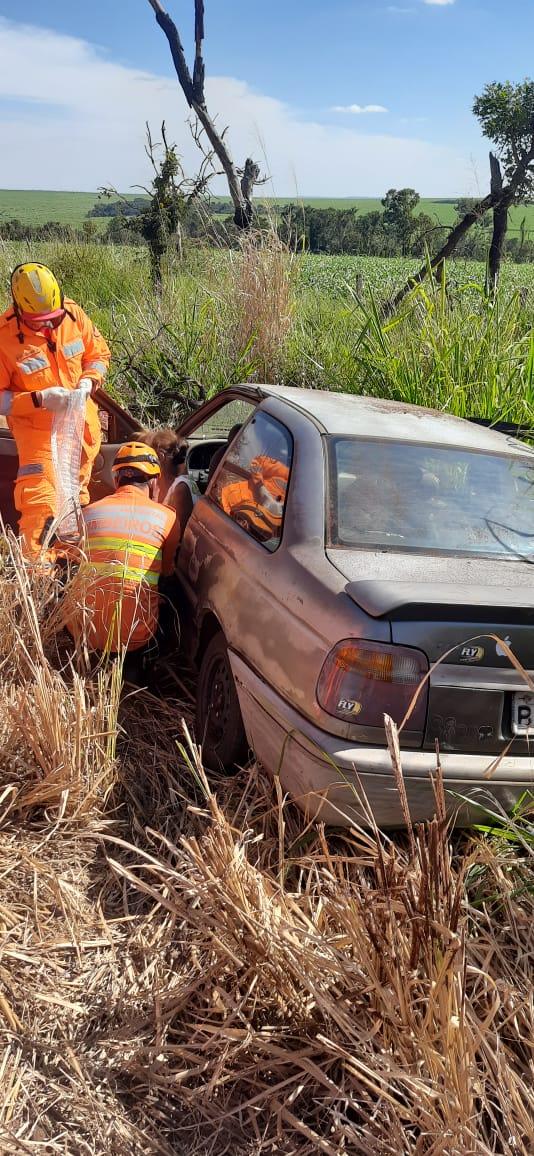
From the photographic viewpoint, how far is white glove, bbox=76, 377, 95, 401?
5.74 m

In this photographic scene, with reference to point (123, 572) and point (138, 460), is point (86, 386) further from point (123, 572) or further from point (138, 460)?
point (123, 572)

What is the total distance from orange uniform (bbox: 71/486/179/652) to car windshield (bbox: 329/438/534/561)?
3.16ft

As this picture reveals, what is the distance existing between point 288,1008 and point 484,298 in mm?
5393

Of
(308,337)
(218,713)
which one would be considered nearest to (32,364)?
(218,713)

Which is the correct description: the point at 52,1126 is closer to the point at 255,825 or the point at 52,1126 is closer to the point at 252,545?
the point at 255,825

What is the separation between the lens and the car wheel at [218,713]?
11.2ft

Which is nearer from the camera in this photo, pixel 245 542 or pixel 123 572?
pixel 245 542

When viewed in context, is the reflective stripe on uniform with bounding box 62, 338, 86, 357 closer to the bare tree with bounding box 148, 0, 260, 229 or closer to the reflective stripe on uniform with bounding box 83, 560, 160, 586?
the reflective stripe on uniform with bounding box 83, 560, 160, 586

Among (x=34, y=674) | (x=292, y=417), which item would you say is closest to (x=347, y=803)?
Result: (x=34, y=674)

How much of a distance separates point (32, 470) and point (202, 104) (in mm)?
12355

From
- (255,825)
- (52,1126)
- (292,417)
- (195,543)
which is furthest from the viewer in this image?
(195,543)

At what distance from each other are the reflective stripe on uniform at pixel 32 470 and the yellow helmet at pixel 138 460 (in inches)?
51.9

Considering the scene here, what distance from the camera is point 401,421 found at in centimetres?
391

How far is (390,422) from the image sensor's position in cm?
386
